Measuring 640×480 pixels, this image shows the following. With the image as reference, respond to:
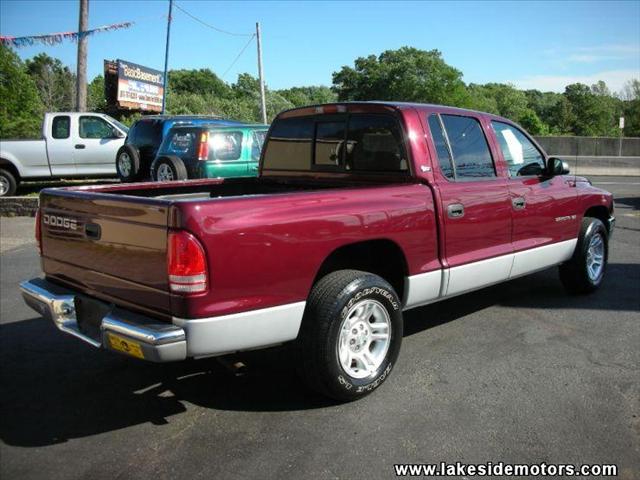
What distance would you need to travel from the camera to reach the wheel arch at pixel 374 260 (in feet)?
12.2

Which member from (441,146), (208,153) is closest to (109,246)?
(441,146)

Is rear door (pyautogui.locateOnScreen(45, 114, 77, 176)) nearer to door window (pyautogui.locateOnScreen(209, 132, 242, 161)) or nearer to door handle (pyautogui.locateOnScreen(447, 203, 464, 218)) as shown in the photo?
door window (pyautogui.locateOnScreen(209, 132, 242, 161))

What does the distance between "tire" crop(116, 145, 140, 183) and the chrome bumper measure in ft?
26.8

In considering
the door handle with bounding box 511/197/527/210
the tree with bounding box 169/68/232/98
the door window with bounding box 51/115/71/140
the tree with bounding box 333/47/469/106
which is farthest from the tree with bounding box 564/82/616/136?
the door handle with bounding box 511/197/527/210

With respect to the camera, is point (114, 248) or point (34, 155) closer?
point (114, 248)

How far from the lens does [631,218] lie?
1101 centimetres

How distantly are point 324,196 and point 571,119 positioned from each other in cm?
6087

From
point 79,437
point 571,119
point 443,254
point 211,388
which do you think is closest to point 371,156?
point 443,254

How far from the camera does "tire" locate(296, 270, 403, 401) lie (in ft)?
10.9

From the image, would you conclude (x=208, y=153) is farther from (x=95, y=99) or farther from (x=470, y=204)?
(x=95, y=99)

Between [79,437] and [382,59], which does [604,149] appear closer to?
[79,437]

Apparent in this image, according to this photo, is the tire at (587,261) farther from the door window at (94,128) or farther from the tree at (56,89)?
the tree at (56,89)

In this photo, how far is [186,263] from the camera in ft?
9.38

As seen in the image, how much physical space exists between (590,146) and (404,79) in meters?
47.1
